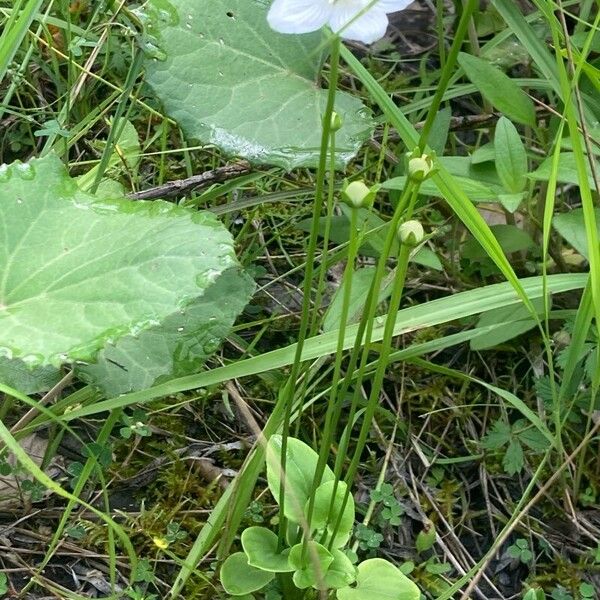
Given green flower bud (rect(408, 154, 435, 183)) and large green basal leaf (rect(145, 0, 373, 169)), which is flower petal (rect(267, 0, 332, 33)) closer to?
green flower bud (rect(408, 154, 435, 183))

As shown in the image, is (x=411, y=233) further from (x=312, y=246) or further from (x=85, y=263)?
(x=85, y=263)

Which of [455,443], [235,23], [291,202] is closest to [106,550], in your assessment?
[455,443]

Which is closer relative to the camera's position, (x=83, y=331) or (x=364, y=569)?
(x=83, y=331)

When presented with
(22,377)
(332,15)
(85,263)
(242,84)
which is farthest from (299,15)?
(22,377)

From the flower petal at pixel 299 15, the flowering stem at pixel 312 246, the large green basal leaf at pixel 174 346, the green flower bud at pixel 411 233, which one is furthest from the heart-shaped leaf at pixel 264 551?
the flower petal at pixel 299 15

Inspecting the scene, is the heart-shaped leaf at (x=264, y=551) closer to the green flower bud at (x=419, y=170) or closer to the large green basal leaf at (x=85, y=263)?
the large green basal leaf at (x=85, y=263)

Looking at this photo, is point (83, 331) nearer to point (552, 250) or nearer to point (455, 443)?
point (455, 443)
